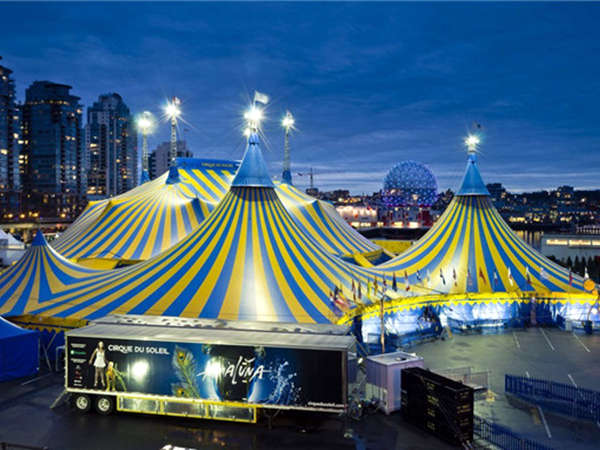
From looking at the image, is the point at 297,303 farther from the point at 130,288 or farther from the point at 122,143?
the point at 122,143

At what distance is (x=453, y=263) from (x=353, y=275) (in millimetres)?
6368

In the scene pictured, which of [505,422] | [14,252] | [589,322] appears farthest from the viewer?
[14,252]

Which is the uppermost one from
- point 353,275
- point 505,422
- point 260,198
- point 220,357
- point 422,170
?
point 422,170

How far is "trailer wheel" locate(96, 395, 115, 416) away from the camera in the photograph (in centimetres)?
1209

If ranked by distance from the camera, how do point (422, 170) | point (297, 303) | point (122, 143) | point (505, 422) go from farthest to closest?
point (122, 143) < point (422, 170) < point (297, 303) < point (505, 422)

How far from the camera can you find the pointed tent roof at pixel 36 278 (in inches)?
672

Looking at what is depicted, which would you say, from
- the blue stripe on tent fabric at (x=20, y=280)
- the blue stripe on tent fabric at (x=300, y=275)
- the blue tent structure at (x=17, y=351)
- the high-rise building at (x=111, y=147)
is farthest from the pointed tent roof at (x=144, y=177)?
the high-rise building at (x=111, y=147)

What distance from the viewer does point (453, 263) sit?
23.0 metres

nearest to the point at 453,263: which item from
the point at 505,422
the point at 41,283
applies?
the point at 505,422

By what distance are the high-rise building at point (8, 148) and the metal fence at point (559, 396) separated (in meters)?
110

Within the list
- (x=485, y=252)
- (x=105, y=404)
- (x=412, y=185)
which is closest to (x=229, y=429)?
(x=105, y=404)

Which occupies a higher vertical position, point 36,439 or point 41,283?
point 41,283

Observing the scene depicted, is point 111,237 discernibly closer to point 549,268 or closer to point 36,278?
point 36,278

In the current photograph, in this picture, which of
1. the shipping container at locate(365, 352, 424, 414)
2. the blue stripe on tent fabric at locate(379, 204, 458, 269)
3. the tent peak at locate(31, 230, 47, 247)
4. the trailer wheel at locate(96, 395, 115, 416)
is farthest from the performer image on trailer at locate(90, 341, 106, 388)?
the blue stripe on tent fabric at locate(379, 204, 458, 269)
